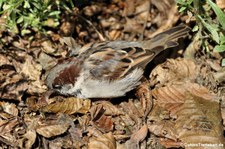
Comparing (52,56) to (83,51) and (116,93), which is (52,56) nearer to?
(83,51)

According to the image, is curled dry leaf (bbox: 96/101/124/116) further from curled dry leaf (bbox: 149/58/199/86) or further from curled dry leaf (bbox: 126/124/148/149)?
curled dry leaf (bbox: 149/58/199/86)

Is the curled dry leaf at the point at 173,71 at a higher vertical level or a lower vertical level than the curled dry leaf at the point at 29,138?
higher

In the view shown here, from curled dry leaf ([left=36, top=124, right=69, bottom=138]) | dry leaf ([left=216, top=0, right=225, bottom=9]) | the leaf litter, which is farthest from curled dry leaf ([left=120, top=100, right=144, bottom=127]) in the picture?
dry leaf ([left=216, top=0, right=225, bottom=9])

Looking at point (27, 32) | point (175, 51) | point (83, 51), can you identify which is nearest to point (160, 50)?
point (175, 51)

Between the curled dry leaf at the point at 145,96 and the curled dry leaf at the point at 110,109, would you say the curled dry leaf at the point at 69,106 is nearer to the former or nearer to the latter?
the curled dry leaf at the point at 110,109

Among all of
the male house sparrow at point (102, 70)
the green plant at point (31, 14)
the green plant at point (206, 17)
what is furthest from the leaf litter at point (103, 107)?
the green plant at point (206, 17)

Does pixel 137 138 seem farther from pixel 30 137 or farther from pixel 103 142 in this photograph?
pixel 30 137
